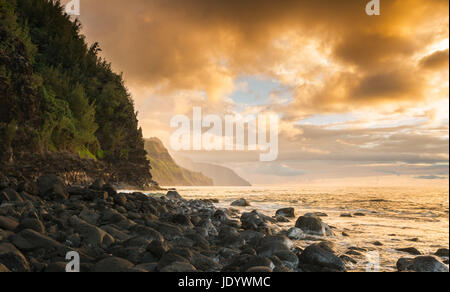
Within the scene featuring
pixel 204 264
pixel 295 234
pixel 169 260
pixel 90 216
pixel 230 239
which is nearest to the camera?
pixel 169 260

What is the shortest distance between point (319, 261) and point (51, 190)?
1005 centimetres

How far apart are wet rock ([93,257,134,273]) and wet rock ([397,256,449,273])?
6.38m

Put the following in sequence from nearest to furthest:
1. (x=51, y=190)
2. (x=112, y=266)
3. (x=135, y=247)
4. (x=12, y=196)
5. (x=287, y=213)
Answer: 1. (x=112, y=266)
2. (x=135, y=247)
3. (x=12, y=196)
4. (x=51, y=190)
5. (x=287, y=213)

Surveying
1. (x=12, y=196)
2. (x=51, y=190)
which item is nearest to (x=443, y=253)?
(x=51, y=190)

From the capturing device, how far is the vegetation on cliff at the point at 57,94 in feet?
53.0

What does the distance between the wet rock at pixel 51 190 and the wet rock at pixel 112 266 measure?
718cm

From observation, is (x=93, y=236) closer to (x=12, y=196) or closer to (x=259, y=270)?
(x=259, y=270)

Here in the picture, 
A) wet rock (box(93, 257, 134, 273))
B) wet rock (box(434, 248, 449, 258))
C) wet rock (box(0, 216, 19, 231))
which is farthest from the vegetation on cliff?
wet rock (box(434, 248, 449, 258))

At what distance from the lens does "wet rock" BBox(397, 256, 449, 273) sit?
21.8 ft

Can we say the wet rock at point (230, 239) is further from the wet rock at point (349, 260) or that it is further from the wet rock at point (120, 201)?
the wet rock at point (120, 201)

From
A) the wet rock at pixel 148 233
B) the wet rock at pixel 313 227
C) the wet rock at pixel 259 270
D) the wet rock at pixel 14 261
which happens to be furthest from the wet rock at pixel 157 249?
the wet rock at pixel 313 227

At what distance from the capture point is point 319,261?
653 cm

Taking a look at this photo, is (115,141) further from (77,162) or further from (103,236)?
(103,236)
